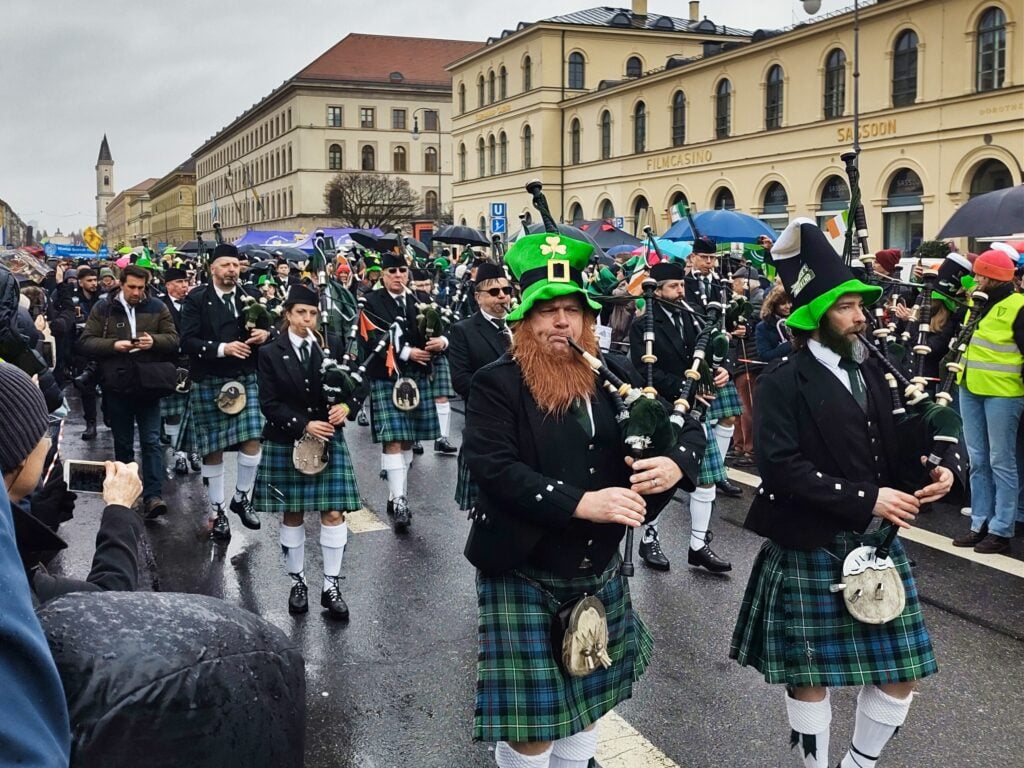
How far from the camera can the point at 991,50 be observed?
29.0m

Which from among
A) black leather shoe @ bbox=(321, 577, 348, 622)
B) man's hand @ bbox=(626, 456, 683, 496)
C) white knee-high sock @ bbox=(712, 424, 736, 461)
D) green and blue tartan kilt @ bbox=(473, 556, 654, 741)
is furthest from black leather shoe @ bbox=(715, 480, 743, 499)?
man's hand @ bbox=(626, 456, 683, 496)

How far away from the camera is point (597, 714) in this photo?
3230 mm

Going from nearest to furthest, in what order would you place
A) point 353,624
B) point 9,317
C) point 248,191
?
1. point 9,317
2. point 353,624
3. point 248,191

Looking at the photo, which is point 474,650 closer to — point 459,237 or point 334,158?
point 459,237

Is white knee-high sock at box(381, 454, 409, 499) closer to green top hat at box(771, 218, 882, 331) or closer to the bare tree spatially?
green top hat at box(771, 218, 882, 331)

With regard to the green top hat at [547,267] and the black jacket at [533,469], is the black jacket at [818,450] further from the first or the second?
the green top hat at [547,267]

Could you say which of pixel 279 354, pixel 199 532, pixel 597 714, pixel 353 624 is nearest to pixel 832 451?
pixel 597 714

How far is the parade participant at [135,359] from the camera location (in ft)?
26.0

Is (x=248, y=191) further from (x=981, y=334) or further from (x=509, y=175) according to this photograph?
(x=981, y=334)

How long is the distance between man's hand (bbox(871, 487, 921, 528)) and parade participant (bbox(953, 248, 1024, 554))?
3827 mm

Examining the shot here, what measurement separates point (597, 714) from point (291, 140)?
281 ft

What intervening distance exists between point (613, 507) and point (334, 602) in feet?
10.4

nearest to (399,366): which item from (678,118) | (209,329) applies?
(209,329)

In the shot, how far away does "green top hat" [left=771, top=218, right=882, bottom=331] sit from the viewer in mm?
3535
